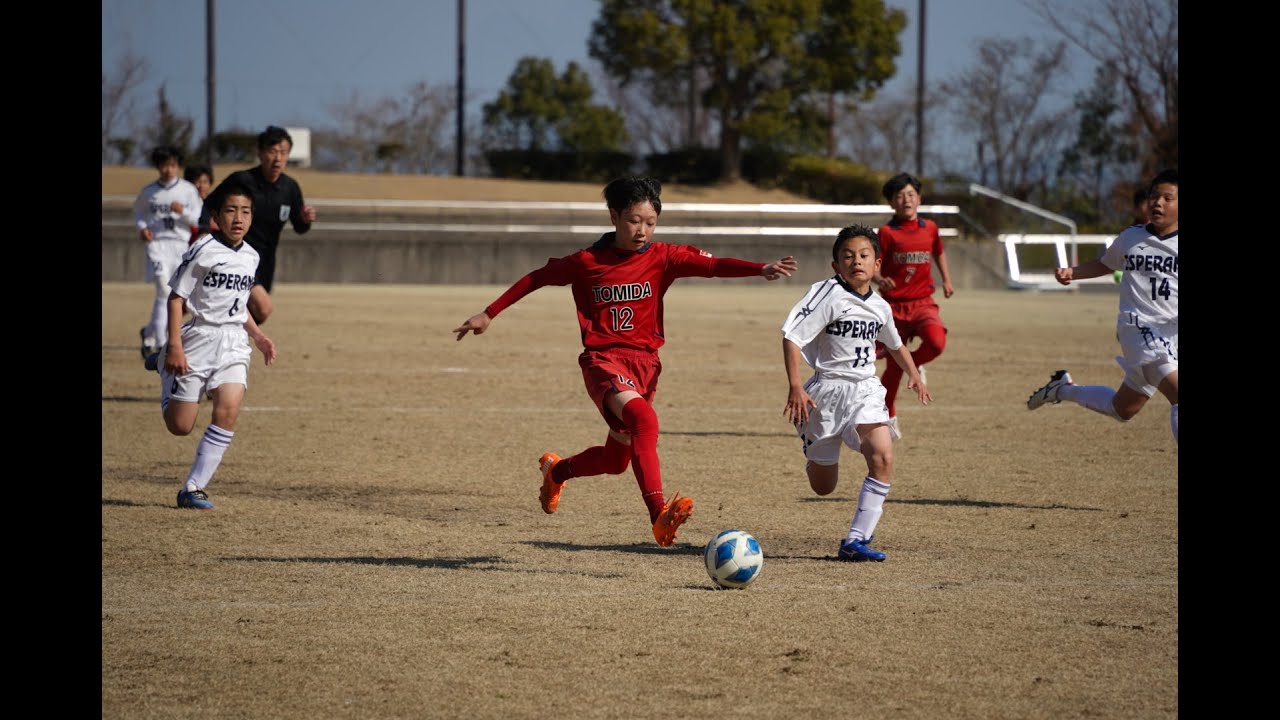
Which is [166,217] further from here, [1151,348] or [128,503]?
[1151,348]

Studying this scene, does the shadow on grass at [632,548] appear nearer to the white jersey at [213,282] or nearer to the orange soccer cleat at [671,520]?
the orange soccer cleat at [671,520]

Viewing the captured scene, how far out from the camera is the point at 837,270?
726 cm

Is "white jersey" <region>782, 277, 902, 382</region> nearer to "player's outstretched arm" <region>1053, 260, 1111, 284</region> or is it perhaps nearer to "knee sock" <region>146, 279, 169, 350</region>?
"player's outstretched arm" <region>1053, 260, 1111, 284</region>

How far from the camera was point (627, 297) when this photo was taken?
23.3 feet

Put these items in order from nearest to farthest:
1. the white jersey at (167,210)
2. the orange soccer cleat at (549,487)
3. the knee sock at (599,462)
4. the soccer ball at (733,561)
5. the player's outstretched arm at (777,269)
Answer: the soccer ball at (733,561)
the player's outstretched arm at (777,269)
the knee sock at (599,462)
the orange soccer cleat at (549,487)
the white jersey at (167,210)

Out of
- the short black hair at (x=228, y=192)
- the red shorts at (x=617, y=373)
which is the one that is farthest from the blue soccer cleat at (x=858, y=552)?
the short black hair at (x=228, y=192)

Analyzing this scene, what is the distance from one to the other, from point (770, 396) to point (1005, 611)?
820 cm

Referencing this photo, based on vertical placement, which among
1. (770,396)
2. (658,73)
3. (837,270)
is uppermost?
(658,73)

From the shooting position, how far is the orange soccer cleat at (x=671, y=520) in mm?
6438

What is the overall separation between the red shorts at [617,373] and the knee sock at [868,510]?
3.38ft

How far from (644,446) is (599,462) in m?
0.57
